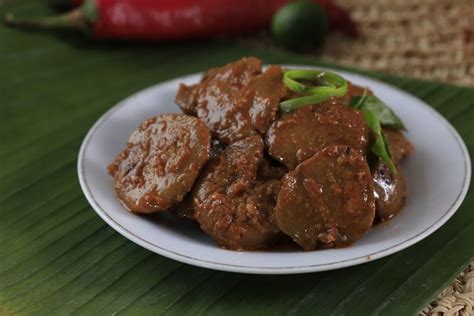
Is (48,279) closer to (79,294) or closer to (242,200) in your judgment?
(79,294)

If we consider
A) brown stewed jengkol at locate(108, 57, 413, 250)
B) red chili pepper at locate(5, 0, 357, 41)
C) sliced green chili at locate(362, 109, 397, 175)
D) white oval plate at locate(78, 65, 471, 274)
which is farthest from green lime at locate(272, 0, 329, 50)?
sliced green chili at locate(362, 109, 397, 175)

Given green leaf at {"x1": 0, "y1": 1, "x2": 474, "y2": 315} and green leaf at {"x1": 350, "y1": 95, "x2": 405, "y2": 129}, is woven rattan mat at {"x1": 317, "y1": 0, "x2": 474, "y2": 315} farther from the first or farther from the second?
green leaf at {"x1": 350, "y1": 95, "x2": 405, "y2": 129}

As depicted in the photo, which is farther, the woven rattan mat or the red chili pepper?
the red chili pepper

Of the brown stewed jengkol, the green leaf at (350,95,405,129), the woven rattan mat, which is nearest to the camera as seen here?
the brown stewed jengkol

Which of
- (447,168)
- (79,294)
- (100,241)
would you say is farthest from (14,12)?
(447,168)

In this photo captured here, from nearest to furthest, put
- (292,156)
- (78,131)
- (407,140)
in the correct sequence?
(292,156) → (407,140) → (78,131)

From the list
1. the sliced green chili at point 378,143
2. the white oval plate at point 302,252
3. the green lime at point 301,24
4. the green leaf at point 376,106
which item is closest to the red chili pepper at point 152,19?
the green lime at point 301,24
